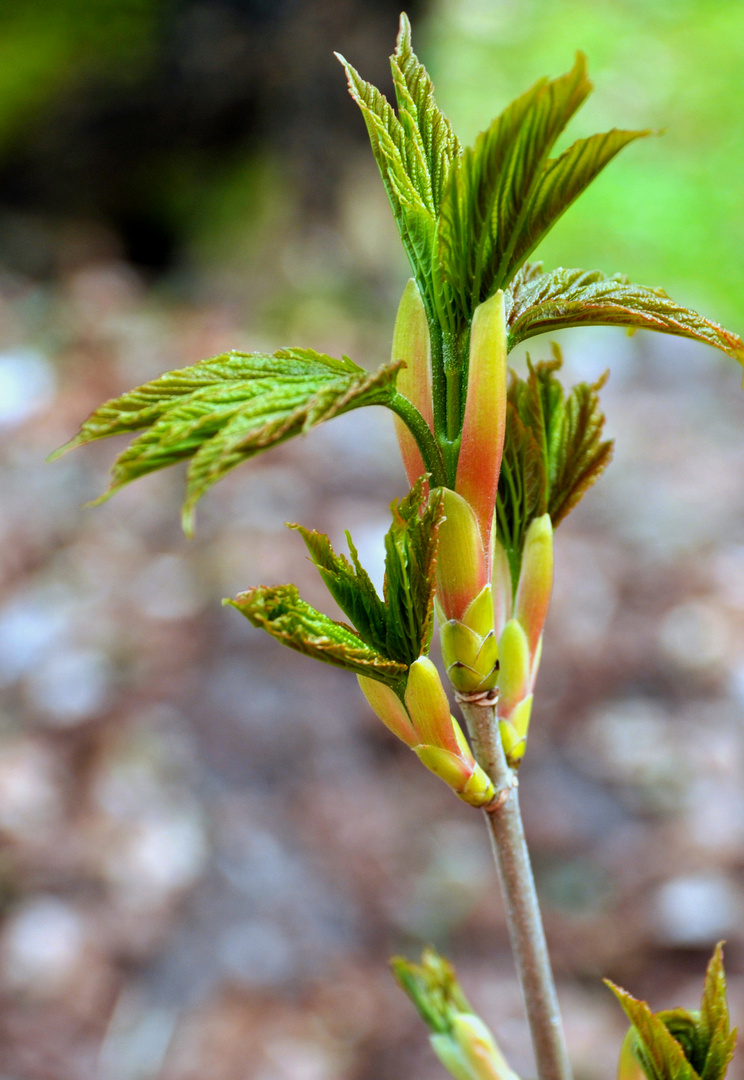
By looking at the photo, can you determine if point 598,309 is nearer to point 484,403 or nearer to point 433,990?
point 484,403

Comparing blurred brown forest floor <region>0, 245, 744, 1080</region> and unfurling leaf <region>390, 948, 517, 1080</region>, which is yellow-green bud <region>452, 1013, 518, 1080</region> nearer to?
unfurling leaf <region>390, 948, 517, 1080</region>

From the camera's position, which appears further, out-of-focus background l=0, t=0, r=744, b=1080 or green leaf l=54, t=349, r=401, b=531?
out-of-focus background l=0, t=0, r=744, b=1080

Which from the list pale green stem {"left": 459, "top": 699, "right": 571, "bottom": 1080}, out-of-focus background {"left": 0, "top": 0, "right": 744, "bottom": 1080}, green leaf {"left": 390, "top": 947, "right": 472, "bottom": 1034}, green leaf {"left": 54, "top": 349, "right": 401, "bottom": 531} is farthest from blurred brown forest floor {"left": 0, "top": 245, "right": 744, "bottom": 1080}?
green leaf {"left": 54, "top": 349, "right": 401, "bottom": 531}

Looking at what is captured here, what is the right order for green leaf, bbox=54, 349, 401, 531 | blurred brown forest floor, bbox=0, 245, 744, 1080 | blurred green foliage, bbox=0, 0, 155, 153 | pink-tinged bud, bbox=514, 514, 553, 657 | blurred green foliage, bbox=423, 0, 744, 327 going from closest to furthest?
green leaf, bbox=54, 349, 401, 531, pink-tinged bud, bbox=514, 514, 553, 657, blurred brown forest floor, bbox=0, 245, 744, 1080, blurred green foliage, bbox=0, 0, 155, 153, blurred green foliage, bbox=423, 0, 744, 327

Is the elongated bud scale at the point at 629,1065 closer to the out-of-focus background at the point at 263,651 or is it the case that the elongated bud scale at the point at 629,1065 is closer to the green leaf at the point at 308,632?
the green leaf at the point at 308,632

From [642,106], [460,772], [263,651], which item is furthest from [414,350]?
[642,106]
